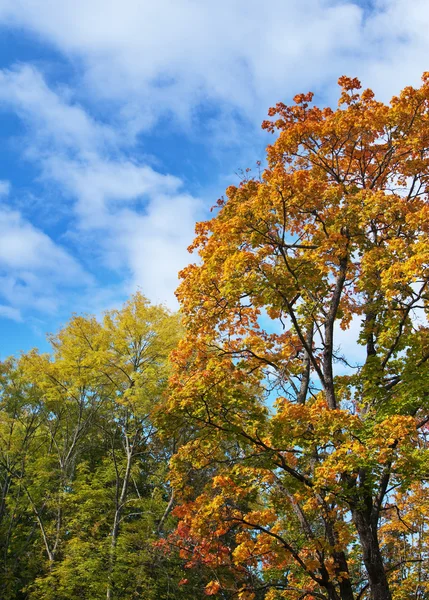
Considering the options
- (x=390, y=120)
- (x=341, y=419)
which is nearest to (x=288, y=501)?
(x=341, y=419)

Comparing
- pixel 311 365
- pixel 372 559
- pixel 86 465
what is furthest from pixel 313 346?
pixel 86 465

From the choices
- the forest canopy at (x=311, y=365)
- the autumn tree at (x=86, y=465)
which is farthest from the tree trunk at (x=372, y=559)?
the autumn tree at (x=86, y=465)

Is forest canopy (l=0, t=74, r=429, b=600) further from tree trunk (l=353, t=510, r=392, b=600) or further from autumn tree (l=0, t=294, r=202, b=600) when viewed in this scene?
autumn tree (l=0, t=294, r=202, b=600)

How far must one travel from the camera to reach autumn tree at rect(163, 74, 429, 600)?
7035mm

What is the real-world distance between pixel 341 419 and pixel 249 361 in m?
2.25

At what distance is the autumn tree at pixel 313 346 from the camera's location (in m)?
7.04

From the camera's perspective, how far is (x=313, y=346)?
392 inches

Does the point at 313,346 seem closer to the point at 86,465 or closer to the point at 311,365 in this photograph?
the point at 311,365

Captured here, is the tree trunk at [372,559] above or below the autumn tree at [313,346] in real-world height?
below

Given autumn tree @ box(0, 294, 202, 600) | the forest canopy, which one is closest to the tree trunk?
the forest canopy

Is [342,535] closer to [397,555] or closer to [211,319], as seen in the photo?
[211,319]

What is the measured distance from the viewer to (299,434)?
739 centimetres

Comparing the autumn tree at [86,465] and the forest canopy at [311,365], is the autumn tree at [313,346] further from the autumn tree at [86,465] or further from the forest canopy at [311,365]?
the autumn tree at [86,465]

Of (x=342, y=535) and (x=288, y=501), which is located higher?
(x=288, y=501)
